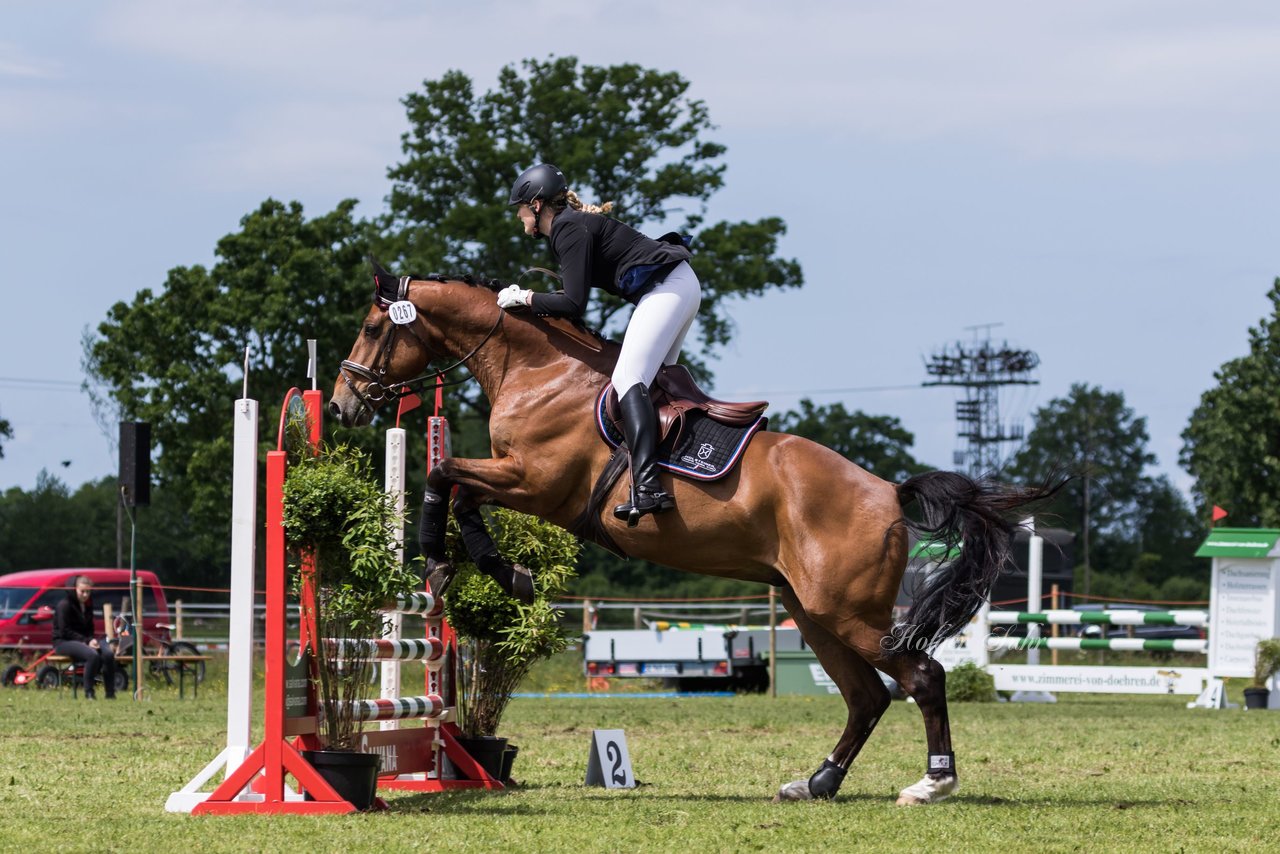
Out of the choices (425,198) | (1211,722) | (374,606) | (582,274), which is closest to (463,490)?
(374,606)

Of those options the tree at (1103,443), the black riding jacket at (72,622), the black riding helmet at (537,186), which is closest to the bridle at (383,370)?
the black riding helmet at (537,186)

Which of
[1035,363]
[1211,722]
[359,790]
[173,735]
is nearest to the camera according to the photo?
[359,790]

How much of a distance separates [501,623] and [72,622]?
11.4m

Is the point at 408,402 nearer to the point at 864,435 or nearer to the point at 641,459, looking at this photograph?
the point at 641,459

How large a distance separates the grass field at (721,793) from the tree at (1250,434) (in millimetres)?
13682

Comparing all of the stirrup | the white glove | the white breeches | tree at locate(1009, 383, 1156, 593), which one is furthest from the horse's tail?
tree at locate(1009, 383, 1156, 593)

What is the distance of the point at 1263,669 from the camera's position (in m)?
15.8

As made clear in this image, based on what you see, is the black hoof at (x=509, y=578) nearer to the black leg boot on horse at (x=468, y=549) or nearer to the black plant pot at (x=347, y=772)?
the black leg boot on horse at (x=468, y=549)

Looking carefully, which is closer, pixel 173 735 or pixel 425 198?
pixel 173 735

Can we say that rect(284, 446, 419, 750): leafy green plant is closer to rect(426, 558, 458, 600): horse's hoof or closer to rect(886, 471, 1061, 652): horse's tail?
rect(426, 558, 458, 600): horse's hoof

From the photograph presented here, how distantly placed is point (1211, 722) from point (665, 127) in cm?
2485

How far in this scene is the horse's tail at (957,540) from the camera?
641 cm

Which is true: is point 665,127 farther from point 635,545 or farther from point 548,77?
point 635,545

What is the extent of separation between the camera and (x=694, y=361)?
36031mm
